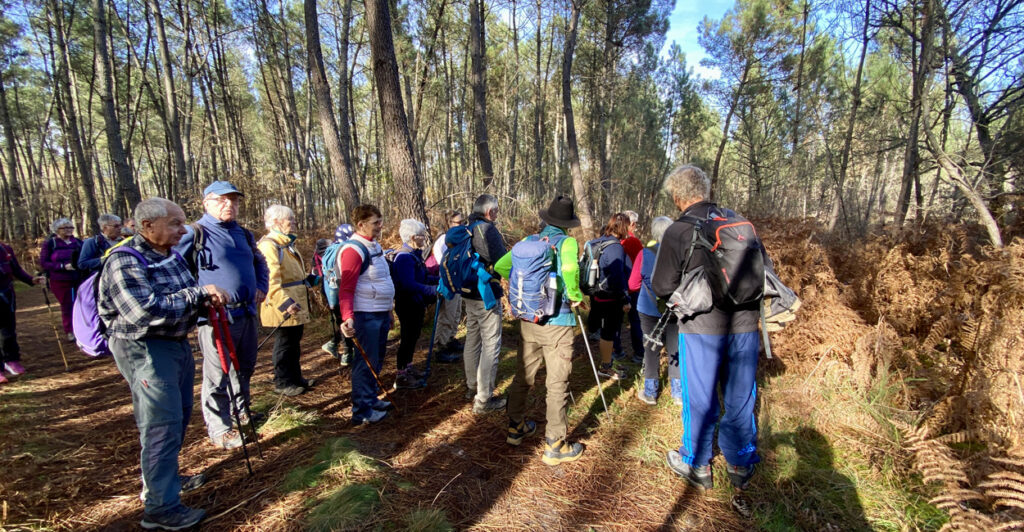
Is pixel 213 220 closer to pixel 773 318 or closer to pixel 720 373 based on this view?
pixel 720 373

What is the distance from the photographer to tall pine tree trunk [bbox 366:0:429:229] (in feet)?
Result: 19.0

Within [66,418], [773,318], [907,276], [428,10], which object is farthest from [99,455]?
[428,10]

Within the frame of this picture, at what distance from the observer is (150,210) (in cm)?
230

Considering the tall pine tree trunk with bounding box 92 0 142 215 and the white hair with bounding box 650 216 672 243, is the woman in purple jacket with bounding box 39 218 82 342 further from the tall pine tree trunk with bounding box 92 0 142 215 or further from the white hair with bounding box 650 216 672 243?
the white hair with bounding box 650 216 672 243

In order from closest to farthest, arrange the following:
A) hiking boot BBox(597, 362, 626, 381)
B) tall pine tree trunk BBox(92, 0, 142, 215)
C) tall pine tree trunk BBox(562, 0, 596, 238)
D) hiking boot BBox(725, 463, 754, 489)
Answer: hiking boot BBox(725, 463, 754, 489) → hiking boot BBox(597, 362, 626, 381) → tall pine tree trunk BBox(92, 0, 142, 215) → tall pine tree trunk BBox(562, 0, 596, 238)

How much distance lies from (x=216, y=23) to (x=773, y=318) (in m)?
17.5

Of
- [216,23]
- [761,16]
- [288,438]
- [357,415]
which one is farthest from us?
[761,16]

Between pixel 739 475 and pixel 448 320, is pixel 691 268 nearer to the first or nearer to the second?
pixel 739 475

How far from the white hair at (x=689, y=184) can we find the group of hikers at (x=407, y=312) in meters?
0.01

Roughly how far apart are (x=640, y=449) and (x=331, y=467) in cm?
228

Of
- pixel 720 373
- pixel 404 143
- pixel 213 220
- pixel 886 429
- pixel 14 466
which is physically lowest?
pixel 886 429

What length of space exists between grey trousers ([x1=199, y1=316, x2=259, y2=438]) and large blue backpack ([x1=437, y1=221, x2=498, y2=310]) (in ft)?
5.66

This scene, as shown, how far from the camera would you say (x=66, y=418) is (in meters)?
3.67

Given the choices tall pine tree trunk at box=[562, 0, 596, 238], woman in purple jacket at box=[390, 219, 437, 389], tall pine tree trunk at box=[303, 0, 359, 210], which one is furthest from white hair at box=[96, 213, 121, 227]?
tall pine tree trunk at box=[562, 0, 596, 238]
